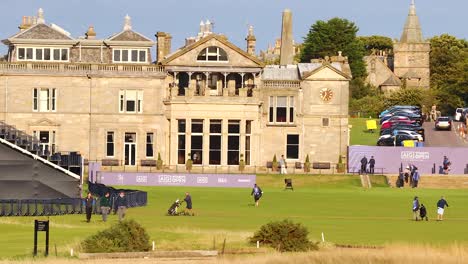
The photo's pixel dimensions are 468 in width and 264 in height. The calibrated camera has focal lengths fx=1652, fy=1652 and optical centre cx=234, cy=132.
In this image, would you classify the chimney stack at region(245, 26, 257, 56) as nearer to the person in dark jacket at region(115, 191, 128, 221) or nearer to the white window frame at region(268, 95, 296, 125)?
the white window frame at region(268, 95, 296, 125)

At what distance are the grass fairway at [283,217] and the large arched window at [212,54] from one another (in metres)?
10.8

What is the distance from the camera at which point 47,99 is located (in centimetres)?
11388

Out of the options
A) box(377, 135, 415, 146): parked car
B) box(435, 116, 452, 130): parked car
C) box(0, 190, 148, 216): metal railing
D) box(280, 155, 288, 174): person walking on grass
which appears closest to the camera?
box(0, 190, 148, 216): metal railing

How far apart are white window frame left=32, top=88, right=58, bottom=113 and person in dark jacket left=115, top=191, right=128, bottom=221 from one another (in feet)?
106

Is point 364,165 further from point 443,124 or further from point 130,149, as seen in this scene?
point 443,124

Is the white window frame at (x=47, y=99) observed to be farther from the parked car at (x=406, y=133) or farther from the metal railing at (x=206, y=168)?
the parked car at (x=406, y=133)

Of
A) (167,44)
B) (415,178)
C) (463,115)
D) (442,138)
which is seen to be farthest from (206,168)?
(463,115)

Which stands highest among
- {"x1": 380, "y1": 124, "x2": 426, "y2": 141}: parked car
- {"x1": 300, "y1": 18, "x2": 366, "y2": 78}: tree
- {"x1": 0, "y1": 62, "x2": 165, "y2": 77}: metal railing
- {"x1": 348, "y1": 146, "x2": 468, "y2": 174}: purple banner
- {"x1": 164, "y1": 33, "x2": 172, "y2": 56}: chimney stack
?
{"x1": 300, "y1": 18, "x2": 366, "y2": 78}: tree

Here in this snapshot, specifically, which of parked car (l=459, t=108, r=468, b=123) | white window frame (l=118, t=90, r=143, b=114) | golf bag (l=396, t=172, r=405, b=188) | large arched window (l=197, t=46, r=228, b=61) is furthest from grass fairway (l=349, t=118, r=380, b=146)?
white window frame (l=118, t=90, r=143, b=114)

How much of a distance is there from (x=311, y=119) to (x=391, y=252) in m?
58.6

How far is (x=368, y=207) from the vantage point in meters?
87.8

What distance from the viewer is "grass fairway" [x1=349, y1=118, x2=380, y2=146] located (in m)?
132

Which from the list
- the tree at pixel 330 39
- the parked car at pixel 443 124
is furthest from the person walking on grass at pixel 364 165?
the tree at pixel 330 39

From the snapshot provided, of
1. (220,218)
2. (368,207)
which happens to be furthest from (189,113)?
(220,218)
